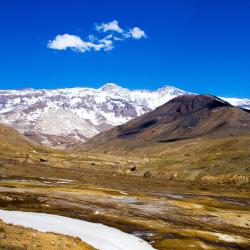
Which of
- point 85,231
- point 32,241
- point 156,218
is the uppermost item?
point 32,241

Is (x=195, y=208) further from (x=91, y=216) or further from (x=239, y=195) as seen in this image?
(x=239, y=195)

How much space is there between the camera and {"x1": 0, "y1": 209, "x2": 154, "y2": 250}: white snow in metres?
51.2

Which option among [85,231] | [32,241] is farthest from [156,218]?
[32,241]

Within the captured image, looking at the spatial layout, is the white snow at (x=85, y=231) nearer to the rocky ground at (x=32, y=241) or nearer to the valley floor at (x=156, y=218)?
the valley floor at (x=156, y=218)

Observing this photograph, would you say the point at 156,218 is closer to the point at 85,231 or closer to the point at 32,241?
the point at 85,231

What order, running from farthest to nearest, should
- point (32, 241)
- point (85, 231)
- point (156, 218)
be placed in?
point (156, 218)
point (85, 231)
point (32, 241)

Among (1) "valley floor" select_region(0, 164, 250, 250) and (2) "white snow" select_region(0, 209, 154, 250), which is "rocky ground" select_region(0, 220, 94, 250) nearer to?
(1) "valley floor" select_region(0, 164, 250, 250)

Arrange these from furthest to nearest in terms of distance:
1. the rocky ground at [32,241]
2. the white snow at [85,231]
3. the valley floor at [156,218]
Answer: the valley floor at [156,218] → the white snow at [85,231] → the rocky ground at [32,241]

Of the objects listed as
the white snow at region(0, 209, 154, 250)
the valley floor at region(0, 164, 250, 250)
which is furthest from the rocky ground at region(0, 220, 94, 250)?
the white snow at region(0, 209, 154, 250)

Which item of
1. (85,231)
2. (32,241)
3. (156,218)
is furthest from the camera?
(156,218)

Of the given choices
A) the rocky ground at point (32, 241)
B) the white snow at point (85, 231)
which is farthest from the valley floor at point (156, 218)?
the white snow at point (85, 231)

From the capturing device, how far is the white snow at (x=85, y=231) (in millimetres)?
51150

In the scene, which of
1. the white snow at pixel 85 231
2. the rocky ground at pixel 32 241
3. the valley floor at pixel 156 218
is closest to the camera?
the rocky ground at pixel 32 241

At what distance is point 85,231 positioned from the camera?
56.0m
